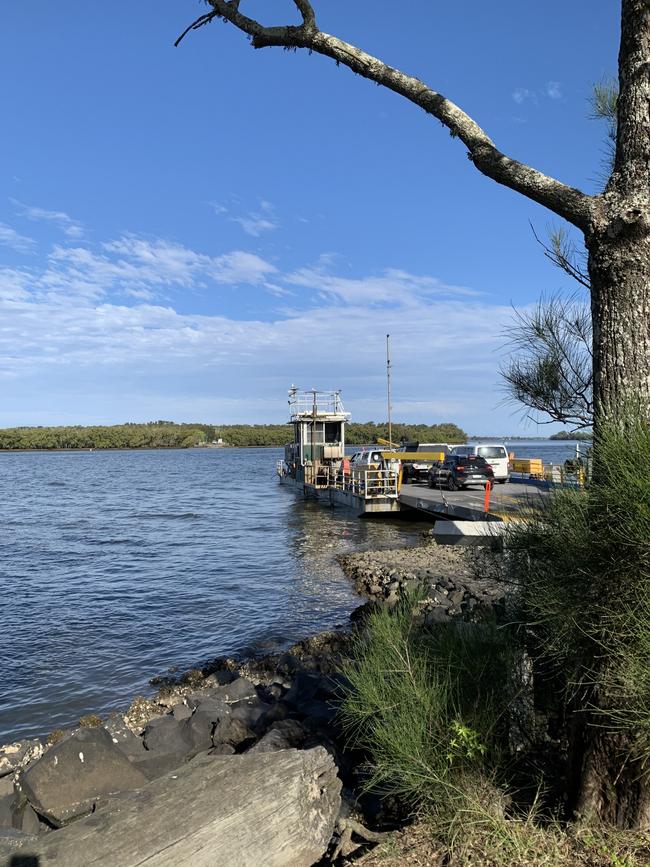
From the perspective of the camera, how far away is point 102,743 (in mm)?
5180

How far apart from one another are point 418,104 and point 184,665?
8268 mm

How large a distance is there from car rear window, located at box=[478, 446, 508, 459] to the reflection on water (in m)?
7.40

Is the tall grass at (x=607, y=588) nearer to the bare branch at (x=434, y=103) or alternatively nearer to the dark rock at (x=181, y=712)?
the bare branch at (x=434, y=103)

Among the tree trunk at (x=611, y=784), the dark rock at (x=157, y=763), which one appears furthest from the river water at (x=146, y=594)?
the dark rock at (x=157, y=763)

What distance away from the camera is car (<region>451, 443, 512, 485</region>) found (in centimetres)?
2909

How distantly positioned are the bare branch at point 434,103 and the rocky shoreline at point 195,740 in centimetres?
206

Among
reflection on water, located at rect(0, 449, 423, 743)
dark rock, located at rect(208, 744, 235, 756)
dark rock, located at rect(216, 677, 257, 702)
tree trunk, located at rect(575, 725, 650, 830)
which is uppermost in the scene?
tree trunk, located at rect(575, 725, 650, 830)

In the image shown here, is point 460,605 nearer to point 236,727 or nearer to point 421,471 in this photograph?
point 236,727

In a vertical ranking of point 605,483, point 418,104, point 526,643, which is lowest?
point 526,643

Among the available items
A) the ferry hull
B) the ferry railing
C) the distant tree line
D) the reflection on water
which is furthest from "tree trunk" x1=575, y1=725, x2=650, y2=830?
the distant tree line

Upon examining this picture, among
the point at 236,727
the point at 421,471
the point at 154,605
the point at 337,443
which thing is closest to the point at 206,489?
the point at 337,443

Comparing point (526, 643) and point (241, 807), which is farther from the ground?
point (526, 643)

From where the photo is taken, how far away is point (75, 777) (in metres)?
4.90

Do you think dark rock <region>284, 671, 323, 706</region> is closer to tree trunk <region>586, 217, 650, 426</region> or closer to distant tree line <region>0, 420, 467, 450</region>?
tree trunk <region>586, 217, 650, 426</region>
